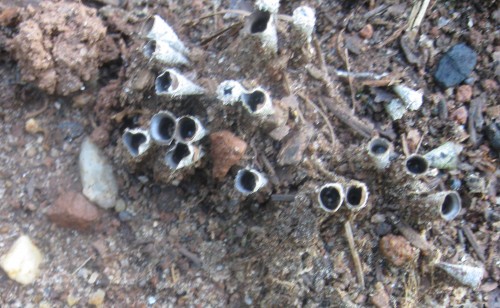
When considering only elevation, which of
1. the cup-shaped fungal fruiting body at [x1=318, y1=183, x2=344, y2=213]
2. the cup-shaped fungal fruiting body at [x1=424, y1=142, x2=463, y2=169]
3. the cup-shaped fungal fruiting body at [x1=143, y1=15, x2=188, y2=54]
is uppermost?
the cup-shaped fungal fruiting body at [x1=143, y1=15, x2=188, y2=54]

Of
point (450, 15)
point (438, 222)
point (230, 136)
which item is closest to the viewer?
point (230, 136)

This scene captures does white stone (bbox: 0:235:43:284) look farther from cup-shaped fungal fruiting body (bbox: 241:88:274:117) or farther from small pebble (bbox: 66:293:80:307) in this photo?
cup-shaped fungal fruiting body (bbox: 241:88:274:117)

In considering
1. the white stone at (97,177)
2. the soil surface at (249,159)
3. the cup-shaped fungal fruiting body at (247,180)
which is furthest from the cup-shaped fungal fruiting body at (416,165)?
the white stone at (97,177)

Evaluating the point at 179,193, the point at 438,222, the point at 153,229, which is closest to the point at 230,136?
the point at 179,193

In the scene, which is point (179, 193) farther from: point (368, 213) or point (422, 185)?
point (422, 185)

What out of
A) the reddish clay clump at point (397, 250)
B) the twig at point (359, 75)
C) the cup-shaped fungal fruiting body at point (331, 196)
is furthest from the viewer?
the twig at point (359, 75)

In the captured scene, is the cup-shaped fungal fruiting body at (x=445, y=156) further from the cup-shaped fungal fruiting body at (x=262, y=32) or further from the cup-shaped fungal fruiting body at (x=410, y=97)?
the cup-shaped fungal fruiting body at (x=262, y=32)

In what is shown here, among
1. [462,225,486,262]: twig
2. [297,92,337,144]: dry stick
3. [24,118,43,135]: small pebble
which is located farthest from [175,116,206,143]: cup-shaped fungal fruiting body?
[462,225,486,262]: twig
